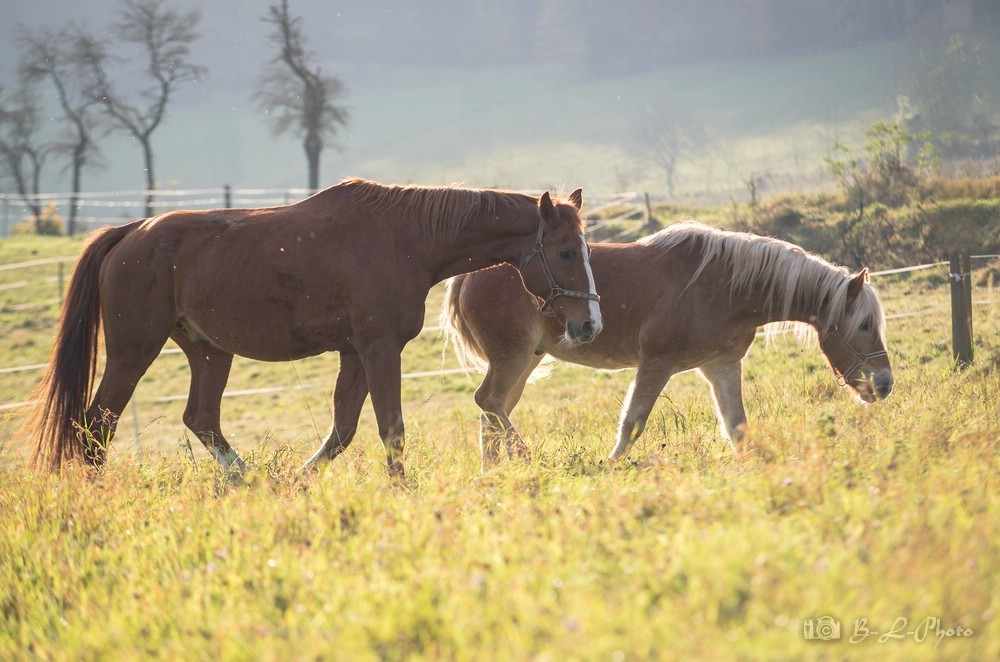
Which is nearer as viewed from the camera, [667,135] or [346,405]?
[346,405]

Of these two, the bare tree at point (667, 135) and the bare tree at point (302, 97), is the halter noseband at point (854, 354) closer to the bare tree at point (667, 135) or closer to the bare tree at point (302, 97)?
the bare tree at point (302, 97)

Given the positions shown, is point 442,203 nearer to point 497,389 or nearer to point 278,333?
point 278,333

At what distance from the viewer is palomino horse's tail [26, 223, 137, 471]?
5.75 meters

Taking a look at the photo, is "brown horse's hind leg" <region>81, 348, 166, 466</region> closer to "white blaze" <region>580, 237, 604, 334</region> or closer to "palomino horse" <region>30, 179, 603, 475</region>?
"palomino horse" <region>30, 179, 603, 475</region>

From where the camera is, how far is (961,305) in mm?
9617

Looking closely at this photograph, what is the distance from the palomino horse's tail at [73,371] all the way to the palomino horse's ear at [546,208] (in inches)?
113

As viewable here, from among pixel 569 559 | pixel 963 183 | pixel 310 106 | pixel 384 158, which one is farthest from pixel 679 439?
pixel 384 158

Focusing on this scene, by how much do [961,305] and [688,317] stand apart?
16.0ft

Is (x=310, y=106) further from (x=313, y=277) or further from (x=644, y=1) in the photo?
(x=644, y=1)

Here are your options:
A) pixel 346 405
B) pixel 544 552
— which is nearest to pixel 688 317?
pixel 346 405

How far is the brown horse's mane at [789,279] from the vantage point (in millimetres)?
6219

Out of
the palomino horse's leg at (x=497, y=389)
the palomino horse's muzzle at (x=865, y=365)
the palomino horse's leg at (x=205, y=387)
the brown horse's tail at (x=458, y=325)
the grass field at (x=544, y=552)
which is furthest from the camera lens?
the brown horse's tail at (x=458, y=325)

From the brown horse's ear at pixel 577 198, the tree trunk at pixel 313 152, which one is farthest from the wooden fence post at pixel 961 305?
the tree trunk at pixel 313 152

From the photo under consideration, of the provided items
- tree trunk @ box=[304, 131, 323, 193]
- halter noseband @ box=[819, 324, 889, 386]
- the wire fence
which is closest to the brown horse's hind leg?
halter noseband @ box=[819, 324, 889, 386]
